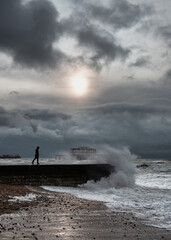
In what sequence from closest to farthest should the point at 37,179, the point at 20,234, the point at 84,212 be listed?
1. the point at 20,234
2. the point at 84,212
3. the point at 37,179

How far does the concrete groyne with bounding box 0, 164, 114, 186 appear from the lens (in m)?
21.7

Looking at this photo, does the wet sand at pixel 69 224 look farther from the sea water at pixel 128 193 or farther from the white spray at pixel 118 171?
the white spray at pixel 118 171

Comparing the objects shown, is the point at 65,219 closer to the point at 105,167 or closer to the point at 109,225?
the point at 109,225

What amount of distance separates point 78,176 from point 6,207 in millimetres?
11641

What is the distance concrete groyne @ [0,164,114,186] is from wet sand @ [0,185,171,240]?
991cm

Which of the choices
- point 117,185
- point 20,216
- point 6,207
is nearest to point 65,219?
point 20,216

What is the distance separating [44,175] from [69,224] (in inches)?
532

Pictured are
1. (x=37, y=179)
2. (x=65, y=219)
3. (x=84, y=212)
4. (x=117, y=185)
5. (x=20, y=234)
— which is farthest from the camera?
(x=117, y=185)

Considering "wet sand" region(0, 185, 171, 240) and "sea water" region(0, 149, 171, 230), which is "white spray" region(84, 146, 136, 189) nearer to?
"sea water" region(0, 149, 171, 230)

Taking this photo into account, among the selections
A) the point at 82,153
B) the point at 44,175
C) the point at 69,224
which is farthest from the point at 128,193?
the point at 82,153

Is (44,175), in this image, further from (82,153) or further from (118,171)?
(82,153)

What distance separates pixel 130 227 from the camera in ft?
28.2

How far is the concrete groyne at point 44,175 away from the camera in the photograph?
71.2 feet

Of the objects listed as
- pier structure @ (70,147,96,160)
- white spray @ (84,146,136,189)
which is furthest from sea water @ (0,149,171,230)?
pier structure @ (70,147,96,160)
